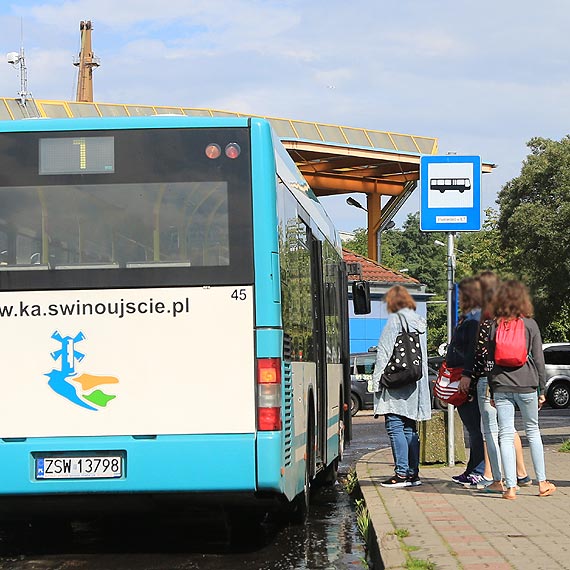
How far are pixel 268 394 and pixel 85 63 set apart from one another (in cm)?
5794

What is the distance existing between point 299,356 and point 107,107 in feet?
115

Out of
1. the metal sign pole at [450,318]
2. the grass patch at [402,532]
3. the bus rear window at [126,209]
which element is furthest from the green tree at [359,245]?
the grass patch at [402,532]

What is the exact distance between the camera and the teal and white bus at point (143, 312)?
324 inches

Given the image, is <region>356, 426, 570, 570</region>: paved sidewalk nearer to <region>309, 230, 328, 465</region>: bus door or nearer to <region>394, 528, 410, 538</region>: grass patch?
<region>394, 528, 410, 538</region>: grass patch

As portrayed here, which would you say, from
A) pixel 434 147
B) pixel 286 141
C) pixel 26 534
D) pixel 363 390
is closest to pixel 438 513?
pixel 26 534

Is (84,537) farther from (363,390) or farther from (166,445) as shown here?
(363,390)

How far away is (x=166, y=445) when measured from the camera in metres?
8.21

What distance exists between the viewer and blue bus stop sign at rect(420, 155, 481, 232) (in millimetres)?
13422

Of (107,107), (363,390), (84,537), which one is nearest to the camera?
(84,537)

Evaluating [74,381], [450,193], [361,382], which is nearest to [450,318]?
[450,193]

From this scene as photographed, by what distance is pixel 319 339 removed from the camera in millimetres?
11414

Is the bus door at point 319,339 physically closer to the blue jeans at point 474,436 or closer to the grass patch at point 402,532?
the blue jeans at point 474,436

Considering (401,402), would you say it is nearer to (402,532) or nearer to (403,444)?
(403,444)

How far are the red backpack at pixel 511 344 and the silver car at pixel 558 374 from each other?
1060 inches
